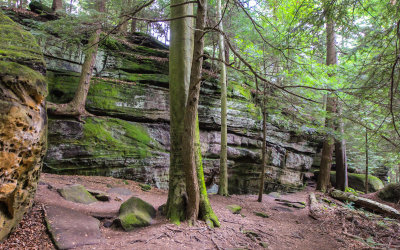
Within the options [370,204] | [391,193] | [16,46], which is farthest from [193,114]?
[391,193]

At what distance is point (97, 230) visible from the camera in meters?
4.10

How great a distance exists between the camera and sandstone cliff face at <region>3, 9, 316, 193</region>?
341 inches

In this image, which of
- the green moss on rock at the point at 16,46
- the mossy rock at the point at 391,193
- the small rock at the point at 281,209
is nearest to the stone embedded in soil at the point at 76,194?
the green moss on rock at the point at 16,46

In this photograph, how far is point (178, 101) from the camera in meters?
5.36

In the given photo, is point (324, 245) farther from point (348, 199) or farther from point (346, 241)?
point (348, 199)

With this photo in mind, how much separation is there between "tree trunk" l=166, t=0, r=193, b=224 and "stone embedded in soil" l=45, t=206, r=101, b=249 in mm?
1572

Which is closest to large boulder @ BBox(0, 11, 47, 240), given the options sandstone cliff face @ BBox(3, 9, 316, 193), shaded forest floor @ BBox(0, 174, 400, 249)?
shaded forest floor @ BBox(0, 174, 400, 249)

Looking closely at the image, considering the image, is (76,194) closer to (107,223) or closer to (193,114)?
(107,223)

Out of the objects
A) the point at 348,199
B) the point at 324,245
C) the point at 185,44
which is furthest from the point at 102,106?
the point at 348,199

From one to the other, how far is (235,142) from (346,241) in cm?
738

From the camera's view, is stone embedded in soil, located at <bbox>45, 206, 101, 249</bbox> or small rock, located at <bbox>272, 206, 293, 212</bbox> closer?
stone embedded in soil, located at <bbox>45, 206, 101, 249</bbox>

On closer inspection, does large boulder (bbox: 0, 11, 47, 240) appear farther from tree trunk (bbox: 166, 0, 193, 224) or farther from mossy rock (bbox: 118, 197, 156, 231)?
tree trunk (bbox: 166, 0, 193, 224)

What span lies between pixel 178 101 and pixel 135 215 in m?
2.70

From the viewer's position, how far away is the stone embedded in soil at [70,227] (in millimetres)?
3476
